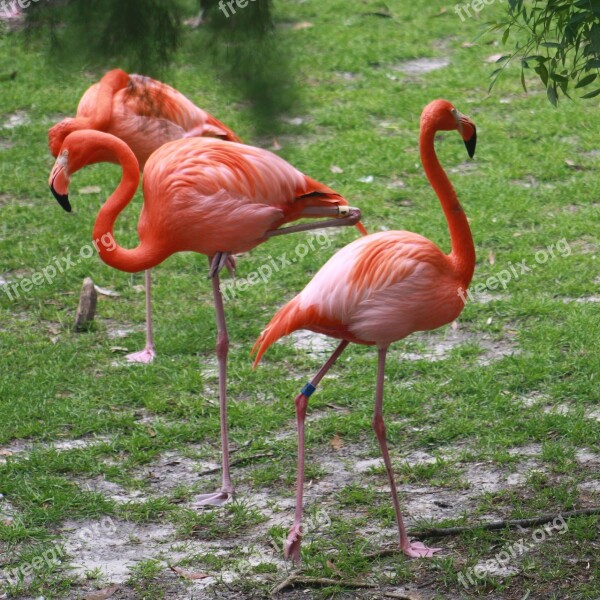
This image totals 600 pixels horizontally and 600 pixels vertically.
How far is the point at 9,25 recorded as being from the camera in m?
2.32

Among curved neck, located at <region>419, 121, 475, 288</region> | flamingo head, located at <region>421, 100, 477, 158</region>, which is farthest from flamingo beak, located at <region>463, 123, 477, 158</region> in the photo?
curved neck, located at <region>419, 121, 475, 288</region>

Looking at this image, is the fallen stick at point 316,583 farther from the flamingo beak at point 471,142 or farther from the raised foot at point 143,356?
the raised foot at point 143,356

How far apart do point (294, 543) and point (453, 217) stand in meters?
1.39

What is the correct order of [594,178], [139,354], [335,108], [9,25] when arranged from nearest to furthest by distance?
[9,25] < [139,354] < [594,178] < [335,108]

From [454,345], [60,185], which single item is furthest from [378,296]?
[454,345]

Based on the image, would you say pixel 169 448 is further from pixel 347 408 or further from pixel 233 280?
pixel 233 280

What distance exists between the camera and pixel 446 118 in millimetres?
3980

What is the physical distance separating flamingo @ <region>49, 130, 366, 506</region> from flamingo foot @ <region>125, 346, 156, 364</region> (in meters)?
1.02

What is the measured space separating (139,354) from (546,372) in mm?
2123

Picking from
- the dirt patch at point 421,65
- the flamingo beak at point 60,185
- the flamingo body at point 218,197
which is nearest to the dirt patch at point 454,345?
the flamingo body at point 218,197

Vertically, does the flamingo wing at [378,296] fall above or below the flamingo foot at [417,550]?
above

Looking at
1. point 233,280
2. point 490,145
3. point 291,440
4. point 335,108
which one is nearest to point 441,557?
point 291,440

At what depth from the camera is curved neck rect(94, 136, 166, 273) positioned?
4.28 m

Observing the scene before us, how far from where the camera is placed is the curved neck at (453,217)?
3951mm
